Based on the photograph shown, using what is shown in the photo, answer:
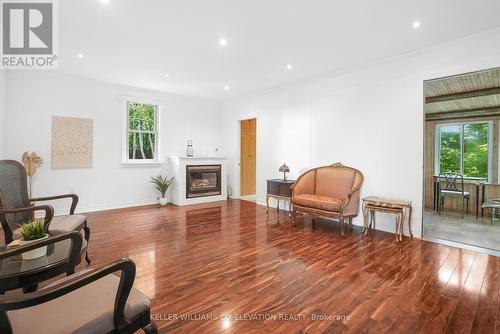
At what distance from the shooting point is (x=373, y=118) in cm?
420

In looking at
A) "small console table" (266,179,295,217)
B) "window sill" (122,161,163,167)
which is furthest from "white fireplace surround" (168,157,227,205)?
"small console table" (266,179,295,217)

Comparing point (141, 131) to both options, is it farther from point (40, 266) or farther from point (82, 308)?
point (82, 308)

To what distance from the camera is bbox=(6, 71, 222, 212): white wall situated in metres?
4.60

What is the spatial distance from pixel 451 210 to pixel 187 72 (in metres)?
6.35

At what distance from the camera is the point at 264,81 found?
17.6 feet

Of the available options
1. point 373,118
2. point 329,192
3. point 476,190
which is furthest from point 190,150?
point 476,190

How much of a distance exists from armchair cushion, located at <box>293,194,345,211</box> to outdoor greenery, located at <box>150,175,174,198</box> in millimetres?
3306

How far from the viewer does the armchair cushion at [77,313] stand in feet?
3.57

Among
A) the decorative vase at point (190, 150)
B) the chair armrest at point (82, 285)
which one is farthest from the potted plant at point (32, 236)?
the decorative vase at point (190, 150)

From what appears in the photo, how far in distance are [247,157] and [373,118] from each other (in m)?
3.74

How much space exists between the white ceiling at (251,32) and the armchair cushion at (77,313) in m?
2.71

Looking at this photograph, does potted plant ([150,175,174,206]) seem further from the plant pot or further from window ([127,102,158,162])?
the plant pot

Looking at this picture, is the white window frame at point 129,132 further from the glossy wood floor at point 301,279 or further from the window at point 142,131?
the glossy wood floor at point 301,279

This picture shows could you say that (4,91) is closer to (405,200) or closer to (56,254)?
(56,254)
